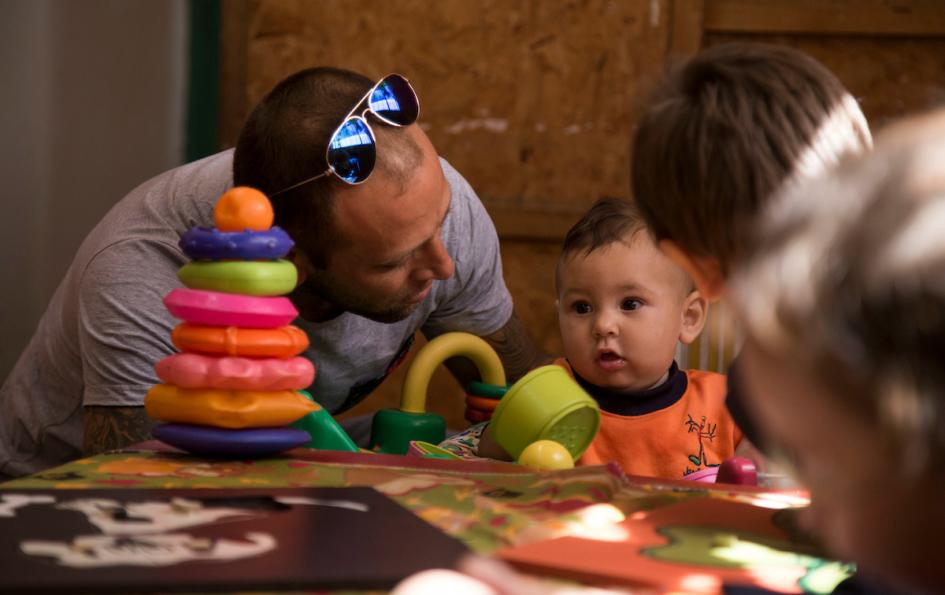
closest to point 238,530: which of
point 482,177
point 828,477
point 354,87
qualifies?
point 828,477

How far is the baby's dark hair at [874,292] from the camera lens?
51 centimetres

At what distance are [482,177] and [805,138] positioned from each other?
2.35 meters

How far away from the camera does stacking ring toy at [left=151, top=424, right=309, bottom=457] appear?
1154mm

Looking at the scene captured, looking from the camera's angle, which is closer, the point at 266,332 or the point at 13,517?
the point at 13,517

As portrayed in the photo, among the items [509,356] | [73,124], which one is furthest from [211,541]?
[73,124]

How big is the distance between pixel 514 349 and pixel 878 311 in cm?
176

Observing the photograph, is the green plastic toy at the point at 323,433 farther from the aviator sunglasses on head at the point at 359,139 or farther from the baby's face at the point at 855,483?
the baby's face at the point at 855,483

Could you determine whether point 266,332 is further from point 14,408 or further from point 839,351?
point 14,408

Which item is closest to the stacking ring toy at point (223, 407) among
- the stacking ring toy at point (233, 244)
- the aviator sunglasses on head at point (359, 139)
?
the stacking ring toy at point (233, 244)

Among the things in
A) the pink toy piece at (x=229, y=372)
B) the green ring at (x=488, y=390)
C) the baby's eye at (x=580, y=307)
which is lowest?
the pink toy piece at (x=229, y=372)

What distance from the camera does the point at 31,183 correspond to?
126 inches

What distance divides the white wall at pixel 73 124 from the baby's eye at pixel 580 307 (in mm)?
1861

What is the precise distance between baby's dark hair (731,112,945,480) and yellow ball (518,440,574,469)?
27.7 inches

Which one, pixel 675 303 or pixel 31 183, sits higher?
pixel 31 183
